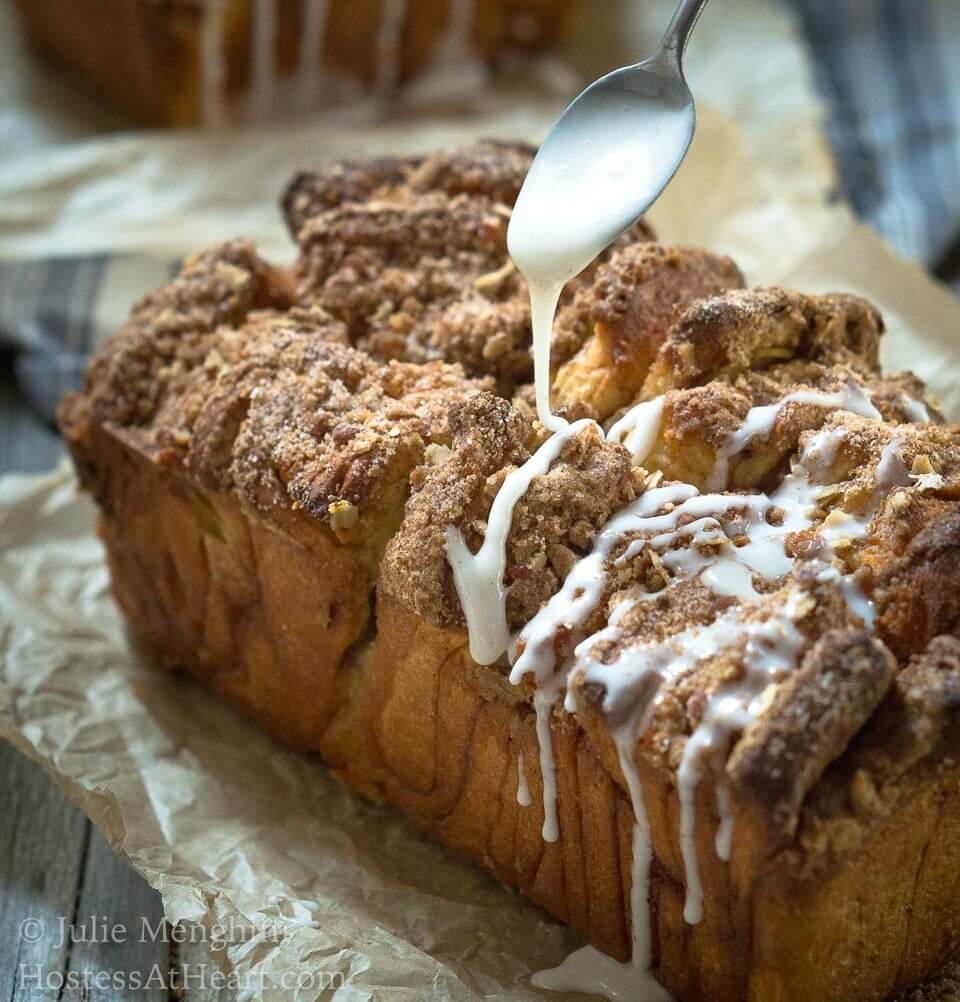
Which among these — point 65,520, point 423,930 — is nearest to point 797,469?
point 423,930

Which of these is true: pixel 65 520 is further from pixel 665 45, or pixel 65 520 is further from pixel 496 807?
pixel 665 45

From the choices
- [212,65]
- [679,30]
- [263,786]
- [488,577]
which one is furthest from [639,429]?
[212,65]

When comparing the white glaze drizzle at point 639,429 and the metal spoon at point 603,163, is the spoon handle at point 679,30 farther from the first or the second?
the white glaze drizzle at point 639,429

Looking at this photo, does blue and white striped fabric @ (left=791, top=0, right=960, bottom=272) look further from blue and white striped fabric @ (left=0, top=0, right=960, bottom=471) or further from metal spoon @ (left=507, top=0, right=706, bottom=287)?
metal spoon @ (left=507, top=0, right=706, bottom=287)

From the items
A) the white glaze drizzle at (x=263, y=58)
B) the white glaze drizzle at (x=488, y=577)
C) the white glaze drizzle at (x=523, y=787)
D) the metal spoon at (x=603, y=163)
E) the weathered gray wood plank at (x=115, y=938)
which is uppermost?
the white glaze drizzle at (x=263, y=58)

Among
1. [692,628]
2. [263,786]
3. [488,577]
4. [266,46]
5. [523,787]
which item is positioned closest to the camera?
[692,628]

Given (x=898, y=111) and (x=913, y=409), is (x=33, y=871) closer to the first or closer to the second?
(x=913, y=409)

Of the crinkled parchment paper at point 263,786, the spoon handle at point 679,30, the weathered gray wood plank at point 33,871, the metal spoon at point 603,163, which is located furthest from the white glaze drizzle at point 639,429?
the weathered gray wood plank at point 33,871
